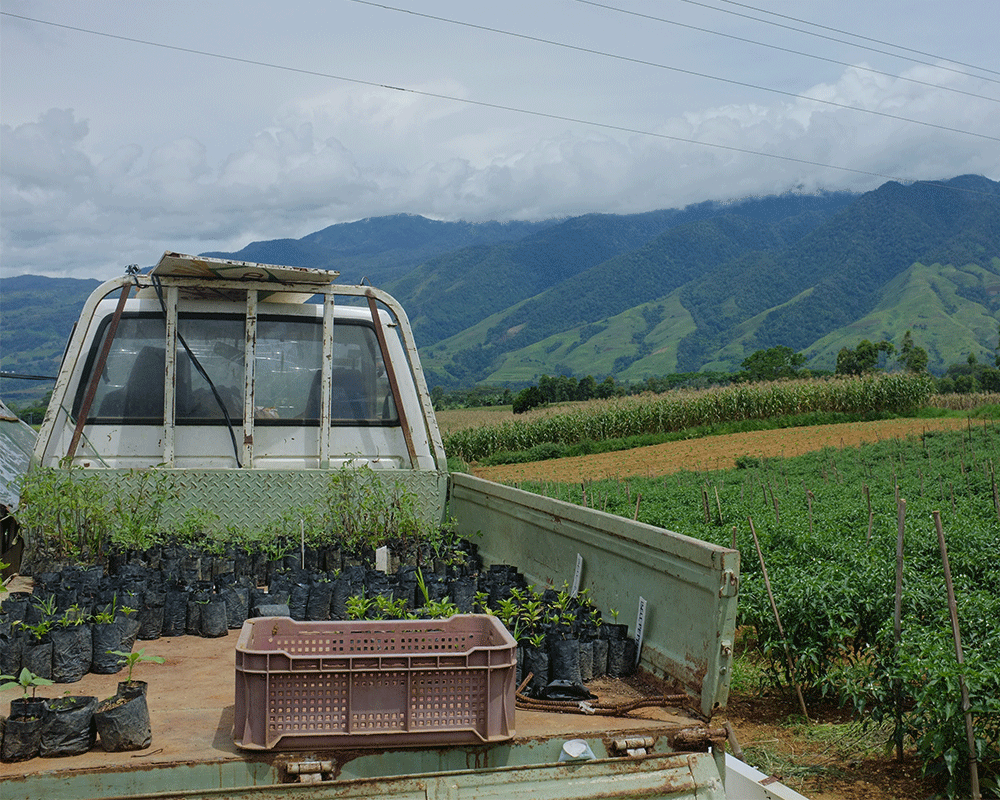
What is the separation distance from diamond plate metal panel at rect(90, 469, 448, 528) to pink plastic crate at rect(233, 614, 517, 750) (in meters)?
2.66

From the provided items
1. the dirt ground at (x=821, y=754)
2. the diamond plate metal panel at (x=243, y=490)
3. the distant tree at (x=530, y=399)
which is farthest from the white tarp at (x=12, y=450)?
the distant tree at (x=530, y=399)

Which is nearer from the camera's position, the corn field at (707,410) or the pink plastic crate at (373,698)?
the pink plastic crate at (373,698)

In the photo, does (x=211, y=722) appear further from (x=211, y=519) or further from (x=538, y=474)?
(x=538, y=474)

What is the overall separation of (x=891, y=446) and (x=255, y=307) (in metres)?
16.4

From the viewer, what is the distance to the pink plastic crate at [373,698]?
2.25 m

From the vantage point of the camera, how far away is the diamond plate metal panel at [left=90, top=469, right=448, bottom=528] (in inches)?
192

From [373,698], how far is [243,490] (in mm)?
2926

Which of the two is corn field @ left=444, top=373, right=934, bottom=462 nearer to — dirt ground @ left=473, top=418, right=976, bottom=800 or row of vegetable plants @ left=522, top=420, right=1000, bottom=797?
row of vegetable plants @ left=522, top=420, right=1000, bottom=797

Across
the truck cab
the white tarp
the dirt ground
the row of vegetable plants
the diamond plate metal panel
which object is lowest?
the dirt ground

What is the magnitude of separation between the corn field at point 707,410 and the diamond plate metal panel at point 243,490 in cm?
2257

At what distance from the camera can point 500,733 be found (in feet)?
7.73

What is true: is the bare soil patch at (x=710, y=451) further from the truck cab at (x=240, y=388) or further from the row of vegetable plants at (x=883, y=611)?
the truck cab at (x=240, y=388)

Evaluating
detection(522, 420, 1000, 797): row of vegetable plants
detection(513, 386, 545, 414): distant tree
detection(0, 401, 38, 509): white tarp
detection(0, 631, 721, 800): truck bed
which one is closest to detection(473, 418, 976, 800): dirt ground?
detection(522, 420, 1000, 797): row of vegetable plants

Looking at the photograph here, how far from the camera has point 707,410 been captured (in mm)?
27578
